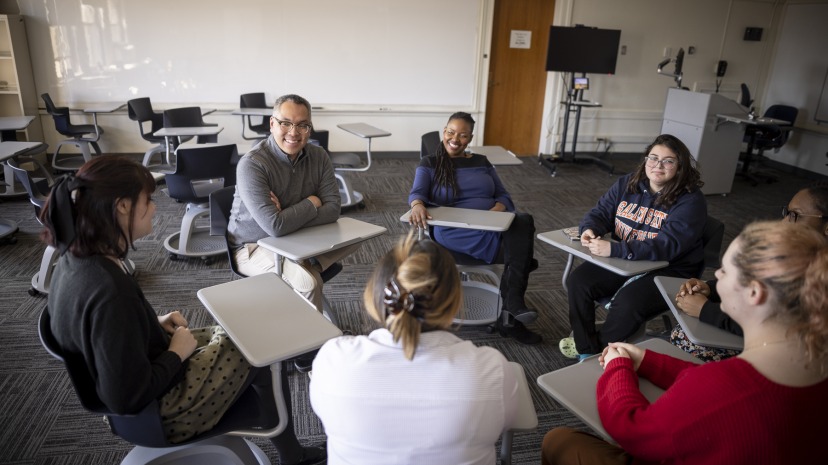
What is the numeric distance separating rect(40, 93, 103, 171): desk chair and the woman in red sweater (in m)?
5.95

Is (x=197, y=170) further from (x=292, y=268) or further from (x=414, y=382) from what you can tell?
(x=414, y=382)

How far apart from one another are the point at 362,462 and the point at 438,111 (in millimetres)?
6327

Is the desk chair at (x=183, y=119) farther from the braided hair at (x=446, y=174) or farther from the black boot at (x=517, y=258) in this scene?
the black boot at (x=517, y=258)

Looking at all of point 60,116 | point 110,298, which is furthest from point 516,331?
point 60,116

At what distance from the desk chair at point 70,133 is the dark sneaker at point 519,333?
Answer: 478 cm

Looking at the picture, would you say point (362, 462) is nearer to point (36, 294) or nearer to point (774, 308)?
point (774, 308)

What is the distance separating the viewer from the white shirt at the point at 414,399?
3.37ft

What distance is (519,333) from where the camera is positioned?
2898 mm


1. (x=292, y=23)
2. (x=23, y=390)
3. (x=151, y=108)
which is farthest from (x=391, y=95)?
(x=23, y=390)

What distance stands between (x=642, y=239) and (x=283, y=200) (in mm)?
1678

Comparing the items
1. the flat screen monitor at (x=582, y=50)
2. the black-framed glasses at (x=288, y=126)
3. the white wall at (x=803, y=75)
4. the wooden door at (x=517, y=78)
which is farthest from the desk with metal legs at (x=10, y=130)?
the white wall at (x=803, y=75)

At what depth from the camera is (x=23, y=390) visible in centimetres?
239

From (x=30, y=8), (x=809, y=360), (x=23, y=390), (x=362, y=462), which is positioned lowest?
(x=23, y=390)

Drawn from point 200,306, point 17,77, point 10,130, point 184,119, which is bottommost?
point 200,306
